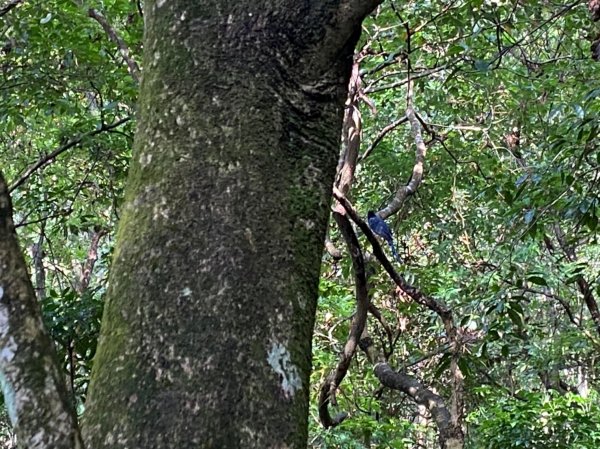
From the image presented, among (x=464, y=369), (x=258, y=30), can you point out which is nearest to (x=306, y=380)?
(x=258, y=30)

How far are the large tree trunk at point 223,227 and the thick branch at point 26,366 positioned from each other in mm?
71

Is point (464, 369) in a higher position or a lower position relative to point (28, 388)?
higher

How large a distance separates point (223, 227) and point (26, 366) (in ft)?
0.77

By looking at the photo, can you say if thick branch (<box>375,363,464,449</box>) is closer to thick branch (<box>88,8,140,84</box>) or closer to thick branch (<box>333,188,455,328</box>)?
thick branch (<box>333,188,455,328</box>)

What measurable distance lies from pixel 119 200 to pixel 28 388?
2533 millimetres

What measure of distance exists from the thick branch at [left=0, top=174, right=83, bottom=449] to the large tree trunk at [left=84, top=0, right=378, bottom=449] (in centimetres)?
7

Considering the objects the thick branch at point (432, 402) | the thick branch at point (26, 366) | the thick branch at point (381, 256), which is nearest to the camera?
the thick branch at point (26, 366)

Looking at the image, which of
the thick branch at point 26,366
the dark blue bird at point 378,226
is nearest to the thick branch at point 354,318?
the dark blue bird at point 378,226

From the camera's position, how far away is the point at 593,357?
4680 mm

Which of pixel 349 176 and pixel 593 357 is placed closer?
pixel 349 176

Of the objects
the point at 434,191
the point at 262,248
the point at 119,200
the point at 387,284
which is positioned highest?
the point at 434,191

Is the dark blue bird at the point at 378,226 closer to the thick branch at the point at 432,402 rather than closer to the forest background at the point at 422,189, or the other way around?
the forest background at the point at 422,189

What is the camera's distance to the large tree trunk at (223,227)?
0.65 meters

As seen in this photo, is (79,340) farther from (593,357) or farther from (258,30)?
(593,357)
